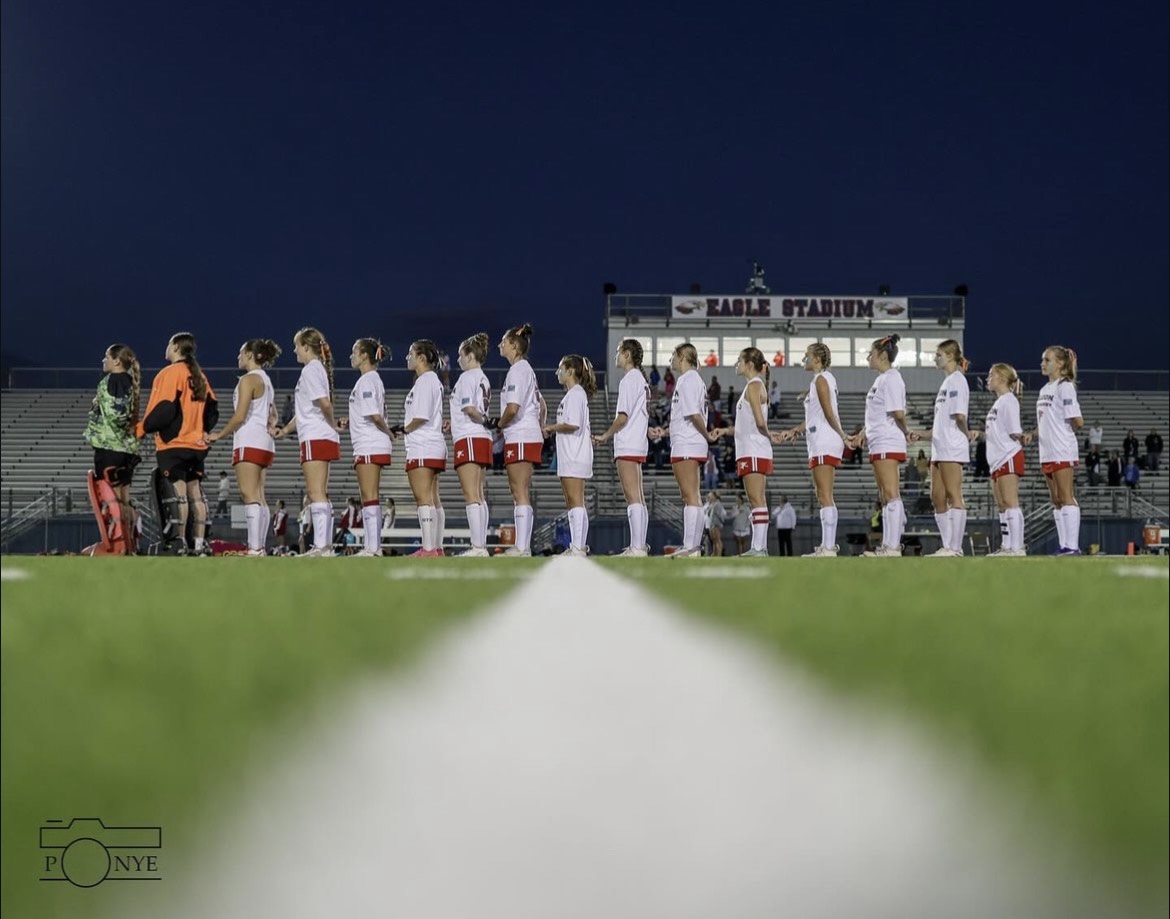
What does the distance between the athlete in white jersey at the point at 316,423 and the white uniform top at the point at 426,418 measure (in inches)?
24.7

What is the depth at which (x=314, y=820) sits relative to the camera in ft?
5.10

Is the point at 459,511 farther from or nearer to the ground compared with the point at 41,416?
nearer to the ground

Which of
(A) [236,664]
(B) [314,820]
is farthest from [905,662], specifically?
(A) [236,664]

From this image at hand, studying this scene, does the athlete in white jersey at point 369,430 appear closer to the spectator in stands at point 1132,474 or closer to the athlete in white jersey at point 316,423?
the athlete in white jersey at point 316,423

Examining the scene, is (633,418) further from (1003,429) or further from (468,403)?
(1003,429)

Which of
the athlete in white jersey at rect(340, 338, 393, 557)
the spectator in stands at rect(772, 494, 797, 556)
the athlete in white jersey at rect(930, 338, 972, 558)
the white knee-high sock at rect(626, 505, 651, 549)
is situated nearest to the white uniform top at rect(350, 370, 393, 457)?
the athlete in white jersey at rect(340, 338, 393, 557)

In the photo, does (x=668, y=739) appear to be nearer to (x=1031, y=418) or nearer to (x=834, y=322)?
(x=1031, y=418)

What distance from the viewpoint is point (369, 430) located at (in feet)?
32.1

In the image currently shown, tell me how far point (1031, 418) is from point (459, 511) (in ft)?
60.7

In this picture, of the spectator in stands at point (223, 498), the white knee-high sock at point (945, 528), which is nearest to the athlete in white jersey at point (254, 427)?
the white knee-high sock at point (945, 528)

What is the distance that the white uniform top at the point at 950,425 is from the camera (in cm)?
1009

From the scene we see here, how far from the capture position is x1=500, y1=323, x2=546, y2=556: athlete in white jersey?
965 centimetres

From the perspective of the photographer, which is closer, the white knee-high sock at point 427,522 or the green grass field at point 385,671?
the green grass field at point 385,671

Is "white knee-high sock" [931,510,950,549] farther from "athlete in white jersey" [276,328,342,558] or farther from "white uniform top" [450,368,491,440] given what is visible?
"athlete in white jersey" [276,328,342,558]
